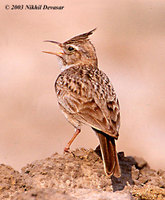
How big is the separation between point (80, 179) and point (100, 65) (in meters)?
9.49

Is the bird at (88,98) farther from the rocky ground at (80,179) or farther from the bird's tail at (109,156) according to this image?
the rocky ground at (80,179)

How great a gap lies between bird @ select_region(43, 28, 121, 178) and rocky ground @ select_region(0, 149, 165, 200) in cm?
26

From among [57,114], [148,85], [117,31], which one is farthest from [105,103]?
[117,31]

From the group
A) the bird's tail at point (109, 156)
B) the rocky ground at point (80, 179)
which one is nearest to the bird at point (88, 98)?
the bird's tail at point (109, 156)

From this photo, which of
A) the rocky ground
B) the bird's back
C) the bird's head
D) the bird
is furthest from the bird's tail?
the bird's head

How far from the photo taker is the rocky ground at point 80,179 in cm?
587

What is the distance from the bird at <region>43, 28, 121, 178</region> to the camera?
6.56m

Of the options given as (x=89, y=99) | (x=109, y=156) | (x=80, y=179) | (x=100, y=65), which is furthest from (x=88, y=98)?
(x=100, y=65)

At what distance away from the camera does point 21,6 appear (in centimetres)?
2000

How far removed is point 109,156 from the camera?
6387 millimetres

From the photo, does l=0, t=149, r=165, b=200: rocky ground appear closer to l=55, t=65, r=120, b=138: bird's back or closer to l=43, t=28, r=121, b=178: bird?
l=43, t=28, r=121, b=178: bird

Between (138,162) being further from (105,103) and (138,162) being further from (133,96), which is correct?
(133,96)

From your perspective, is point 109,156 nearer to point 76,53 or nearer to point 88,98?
point 88,98

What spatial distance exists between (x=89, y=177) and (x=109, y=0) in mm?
A: 18940
